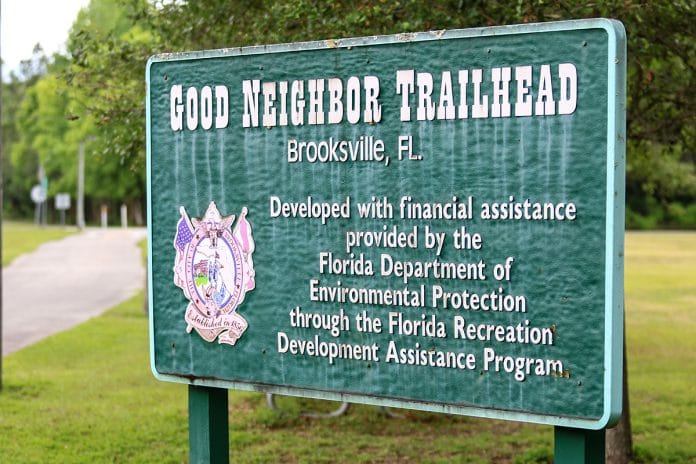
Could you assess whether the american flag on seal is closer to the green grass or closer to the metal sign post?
the metal sign post

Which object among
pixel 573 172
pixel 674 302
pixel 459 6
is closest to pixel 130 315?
pixel 674 302

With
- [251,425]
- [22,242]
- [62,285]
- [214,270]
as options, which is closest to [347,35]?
[214,270]

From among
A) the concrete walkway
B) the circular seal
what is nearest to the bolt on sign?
the circular seal

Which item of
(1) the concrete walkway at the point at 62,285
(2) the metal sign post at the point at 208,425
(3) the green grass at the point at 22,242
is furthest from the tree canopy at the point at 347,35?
(3) the green grass at the point at 22,242

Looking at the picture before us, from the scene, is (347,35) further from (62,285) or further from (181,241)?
(62,285)

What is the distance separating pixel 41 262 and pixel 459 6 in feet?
84.5

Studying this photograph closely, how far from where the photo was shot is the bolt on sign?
4492mm

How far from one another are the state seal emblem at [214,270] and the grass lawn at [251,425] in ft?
9.15

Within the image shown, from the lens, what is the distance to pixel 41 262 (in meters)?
30.3

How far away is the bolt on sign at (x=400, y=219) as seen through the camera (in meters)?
4.49

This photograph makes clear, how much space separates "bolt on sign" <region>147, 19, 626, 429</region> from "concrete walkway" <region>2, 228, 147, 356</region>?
31.2 ft

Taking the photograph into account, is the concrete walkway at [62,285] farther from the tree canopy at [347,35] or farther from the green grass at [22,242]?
the tree canopy at [347,35]

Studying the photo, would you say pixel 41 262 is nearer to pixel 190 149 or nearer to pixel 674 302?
pixel 674 302

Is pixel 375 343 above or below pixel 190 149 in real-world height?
below
